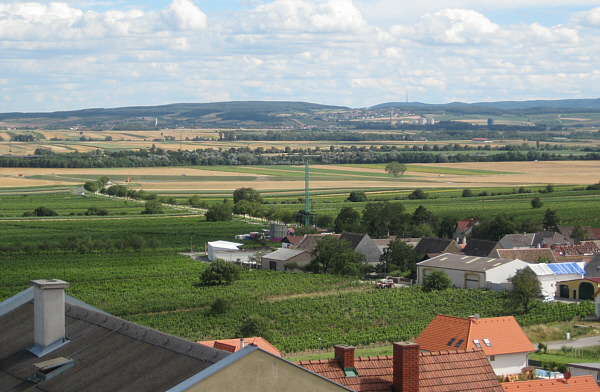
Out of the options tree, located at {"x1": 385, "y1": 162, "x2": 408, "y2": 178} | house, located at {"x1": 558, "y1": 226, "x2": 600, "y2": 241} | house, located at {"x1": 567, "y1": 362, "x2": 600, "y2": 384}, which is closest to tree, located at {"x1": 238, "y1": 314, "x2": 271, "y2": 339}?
house, located at {"x1": 567, "y1": 362, "x2": 600, "y2": 384}

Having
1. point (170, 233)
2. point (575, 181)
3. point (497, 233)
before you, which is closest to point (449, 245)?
point (497, 233)

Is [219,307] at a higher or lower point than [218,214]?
higher

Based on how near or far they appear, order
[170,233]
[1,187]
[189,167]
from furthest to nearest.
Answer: [189,167], [1,187], [170,233]

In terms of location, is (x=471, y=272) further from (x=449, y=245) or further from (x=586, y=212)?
(x=586, y=212)

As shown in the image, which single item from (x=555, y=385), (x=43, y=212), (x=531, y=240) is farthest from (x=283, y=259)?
(x=555, y=385)

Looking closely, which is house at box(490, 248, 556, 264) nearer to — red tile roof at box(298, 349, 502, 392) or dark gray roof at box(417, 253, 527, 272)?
dark gray roof at box(417, 253, 527, 272)

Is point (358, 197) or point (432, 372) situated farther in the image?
point (358, 197)

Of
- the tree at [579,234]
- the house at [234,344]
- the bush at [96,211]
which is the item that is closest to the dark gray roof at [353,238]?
the tree at [579,234]

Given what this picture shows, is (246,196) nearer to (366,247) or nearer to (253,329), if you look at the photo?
(366,247)
